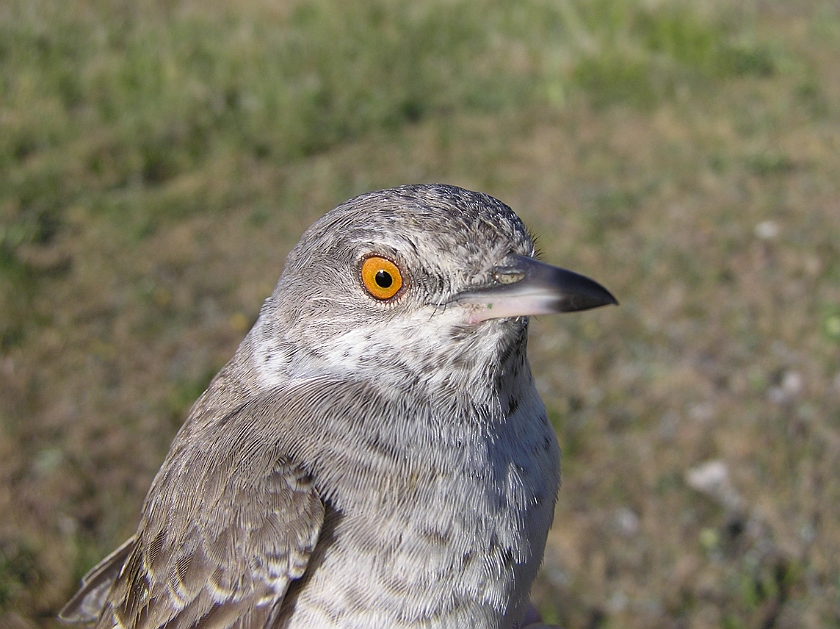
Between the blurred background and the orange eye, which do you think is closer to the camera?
the orange eye

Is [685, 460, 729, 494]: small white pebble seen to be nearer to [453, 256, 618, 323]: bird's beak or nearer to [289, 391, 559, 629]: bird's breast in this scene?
[289, 391, 559, 629]: bird's breast

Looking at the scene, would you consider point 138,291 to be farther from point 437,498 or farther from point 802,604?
point 802,604

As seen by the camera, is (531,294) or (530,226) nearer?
(531,294)

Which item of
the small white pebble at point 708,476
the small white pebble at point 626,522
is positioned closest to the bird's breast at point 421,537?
the small white pebble at point 626,522

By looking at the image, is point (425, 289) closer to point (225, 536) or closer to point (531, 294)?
point (531, 294)

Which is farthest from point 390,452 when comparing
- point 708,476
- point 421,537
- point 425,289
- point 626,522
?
point 708,476

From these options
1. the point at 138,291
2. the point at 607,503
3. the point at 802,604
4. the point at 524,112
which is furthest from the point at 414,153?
the point at 802,604

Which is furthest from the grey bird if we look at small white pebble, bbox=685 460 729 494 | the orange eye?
small white pebble, bbox=685 460 729 494
